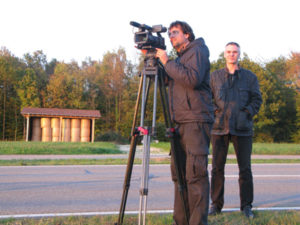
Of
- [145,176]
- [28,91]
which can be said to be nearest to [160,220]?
[145,176]

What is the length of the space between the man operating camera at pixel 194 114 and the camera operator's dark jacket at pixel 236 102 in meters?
1.16

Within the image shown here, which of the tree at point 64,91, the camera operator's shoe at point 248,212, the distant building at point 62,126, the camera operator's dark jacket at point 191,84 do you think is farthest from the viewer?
the tree at point 64,91

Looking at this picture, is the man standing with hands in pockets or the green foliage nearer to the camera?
the man standing with hands in pockets

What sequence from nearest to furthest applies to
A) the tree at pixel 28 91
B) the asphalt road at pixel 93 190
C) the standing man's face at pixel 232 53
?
the standing man's face at pixel 232 53, the asphalt road at pixel 93 190, the tree at pixel 28 91

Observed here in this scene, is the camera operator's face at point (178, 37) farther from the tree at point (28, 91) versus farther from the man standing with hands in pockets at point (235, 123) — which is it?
the tree at point (28, 91)

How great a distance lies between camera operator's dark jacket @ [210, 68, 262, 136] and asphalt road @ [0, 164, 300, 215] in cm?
142

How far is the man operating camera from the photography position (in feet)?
9.41

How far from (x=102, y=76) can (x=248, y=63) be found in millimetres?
18110

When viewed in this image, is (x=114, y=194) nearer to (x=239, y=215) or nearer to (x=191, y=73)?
(x=239, y=215)

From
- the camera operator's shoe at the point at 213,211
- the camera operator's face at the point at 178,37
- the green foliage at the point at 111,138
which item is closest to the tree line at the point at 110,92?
the green foliage at the point at 111,138

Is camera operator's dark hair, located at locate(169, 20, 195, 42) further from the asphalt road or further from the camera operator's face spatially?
the asphalt road

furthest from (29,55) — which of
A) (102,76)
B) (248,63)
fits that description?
(248,63)

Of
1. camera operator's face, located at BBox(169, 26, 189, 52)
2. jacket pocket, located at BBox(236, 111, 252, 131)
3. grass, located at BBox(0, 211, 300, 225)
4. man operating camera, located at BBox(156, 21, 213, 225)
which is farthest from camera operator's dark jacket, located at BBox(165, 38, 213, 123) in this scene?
grass, located at BBox(0, 211, 300, 225)

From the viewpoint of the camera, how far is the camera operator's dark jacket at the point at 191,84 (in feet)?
9.29
